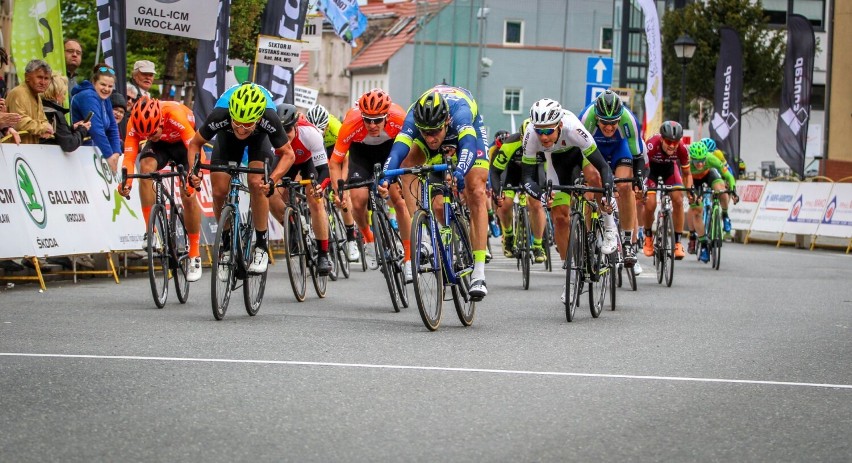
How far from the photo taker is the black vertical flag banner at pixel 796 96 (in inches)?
1344

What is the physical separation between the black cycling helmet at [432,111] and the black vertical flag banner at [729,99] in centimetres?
2640

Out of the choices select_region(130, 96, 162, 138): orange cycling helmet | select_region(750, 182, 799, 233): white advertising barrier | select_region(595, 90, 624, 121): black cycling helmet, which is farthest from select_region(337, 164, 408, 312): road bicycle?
select_region(750, 182, 799, 233): white advertising barrier

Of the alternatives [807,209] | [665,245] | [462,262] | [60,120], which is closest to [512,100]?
[807,209]

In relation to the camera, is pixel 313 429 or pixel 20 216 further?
pixel 20 216

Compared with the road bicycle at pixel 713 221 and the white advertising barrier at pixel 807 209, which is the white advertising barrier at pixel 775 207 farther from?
Answer: the road bicycle at pixel 713 221

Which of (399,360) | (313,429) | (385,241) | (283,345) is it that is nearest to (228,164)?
(385,241)

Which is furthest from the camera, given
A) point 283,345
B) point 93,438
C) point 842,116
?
point 842,116

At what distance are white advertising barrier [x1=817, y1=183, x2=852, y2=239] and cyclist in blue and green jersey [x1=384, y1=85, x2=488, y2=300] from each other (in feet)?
63.0

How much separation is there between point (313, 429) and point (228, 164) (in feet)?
17.7

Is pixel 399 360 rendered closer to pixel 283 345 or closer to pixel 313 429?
pixel 283 345

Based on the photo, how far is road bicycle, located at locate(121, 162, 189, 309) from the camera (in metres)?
12.1

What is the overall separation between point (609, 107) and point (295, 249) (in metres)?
3.35

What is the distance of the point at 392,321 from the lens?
38.1ft

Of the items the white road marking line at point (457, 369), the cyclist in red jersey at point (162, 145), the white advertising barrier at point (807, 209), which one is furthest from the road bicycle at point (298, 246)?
the white advertising barrier at point (807, 209)
